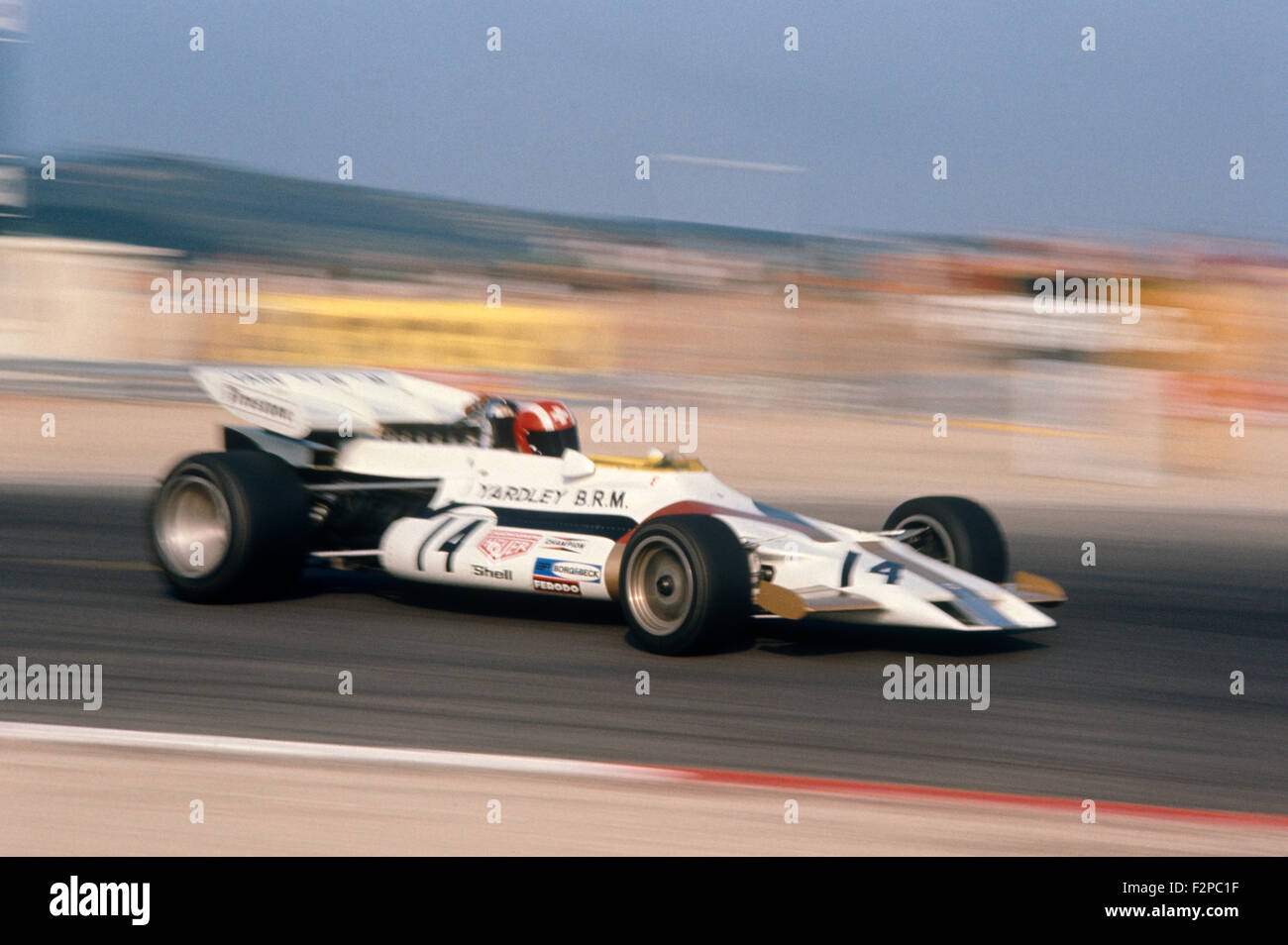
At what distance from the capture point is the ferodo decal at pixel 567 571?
6668 millimetres

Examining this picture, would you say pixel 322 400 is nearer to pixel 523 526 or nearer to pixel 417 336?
pixel 523 526

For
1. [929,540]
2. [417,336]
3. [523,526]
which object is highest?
[417,336]

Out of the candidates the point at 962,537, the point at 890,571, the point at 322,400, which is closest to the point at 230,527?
the point at 322,400

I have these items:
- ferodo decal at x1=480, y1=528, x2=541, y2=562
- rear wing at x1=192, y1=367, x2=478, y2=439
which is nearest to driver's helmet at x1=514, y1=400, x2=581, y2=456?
rear wing at x1=192, y1=367, x2=478, y2=439

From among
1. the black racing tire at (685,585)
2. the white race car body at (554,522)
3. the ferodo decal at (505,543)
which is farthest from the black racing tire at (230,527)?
the black racing tire at (685,585)

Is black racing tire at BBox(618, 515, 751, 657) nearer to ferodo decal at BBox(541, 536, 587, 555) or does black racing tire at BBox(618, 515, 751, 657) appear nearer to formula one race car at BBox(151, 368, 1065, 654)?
formula one race car at BBox(151, 368, 1065, 654)

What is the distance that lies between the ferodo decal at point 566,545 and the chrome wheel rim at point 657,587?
0.38 metres

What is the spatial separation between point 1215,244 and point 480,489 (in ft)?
59.7

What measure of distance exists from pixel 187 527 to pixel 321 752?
115 inches

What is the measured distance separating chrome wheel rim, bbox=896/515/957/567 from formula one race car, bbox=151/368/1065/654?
10mm

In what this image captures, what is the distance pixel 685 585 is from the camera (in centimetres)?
627

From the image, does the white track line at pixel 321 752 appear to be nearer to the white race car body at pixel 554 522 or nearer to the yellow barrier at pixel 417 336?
the white race car body at pixel 554 522

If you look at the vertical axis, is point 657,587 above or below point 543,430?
below
